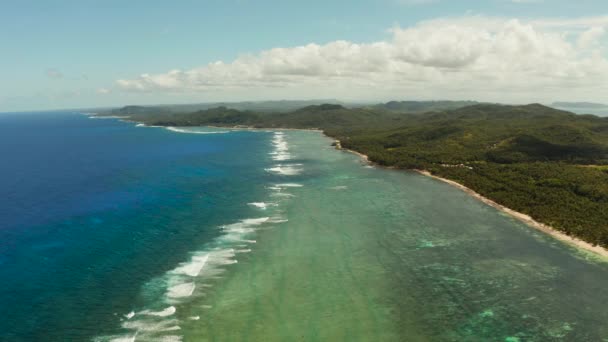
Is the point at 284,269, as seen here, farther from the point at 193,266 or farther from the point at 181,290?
the point at 181,290

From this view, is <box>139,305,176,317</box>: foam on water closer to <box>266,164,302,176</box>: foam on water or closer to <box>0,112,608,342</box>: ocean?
<box>0,112,608,342</box>: ocean

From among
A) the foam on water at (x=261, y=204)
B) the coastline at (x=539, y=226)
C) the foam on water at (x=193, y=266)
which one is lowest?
the foam on water at (x=193, y=266)

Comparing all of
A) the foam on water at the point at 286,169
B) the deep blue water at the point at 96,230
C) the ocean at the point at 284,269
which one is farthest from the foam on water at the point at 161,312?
the foam on water at the point at 286,169

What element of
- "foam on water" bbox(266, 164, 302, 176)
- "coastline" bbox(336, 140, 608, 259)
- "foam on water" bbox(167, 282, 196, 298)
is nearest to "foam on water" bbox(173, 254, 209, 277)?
"foam on water" bbox(167, 282, 196, 298)

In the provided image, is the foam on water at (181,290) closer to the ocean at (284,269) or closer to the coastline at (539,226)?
the ocean at (284,269)

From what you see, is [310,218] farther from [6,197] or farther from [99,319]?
[6,197]

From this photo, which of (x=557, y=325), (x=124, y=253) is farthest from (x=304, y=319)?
(x=124, y=253)
